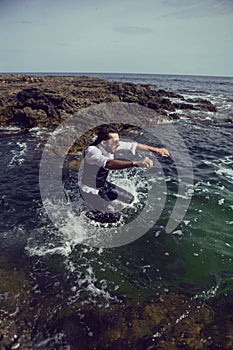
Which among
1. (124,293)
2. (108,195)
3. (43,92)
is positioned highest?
(43,92)

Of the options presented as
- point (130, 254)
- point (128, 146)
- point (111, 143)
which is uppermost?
point (111, 143)

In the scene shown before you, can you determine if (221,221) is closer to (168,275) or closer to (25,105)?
(168,275)

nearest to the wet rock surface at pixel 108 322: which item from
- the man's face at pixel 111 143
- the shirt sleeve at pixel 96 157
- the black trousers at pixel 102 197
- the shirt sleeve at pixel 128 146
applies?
the black trousers at pixel 102 197

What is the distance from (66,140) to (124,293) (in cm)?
1089

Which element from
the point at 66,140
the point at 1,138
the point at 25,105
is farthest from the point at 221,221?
the point at 25,105

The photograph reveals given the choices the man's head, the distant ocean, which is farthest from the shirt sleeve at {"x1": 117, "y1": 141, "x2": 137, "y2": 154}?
the distant ocean

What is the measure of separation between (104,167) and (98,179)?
109cm

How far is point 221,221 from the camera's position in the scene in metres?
8.42

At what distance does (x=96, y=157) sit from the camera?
21.0 ft

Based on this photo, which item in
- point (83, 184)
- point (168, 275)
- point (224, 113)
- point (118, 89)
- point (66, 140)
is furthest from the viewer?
point (118, 89)

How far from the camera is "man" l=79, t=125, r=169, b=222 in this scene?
6.26 m

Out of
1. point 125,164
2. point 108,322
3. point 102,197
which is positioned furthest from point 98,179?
point 108,322

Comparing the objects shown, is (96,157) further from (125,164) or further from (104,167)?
(125,164)

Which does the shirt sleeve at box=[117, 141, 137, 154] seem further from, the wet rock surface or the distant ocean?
the wet rock surface
